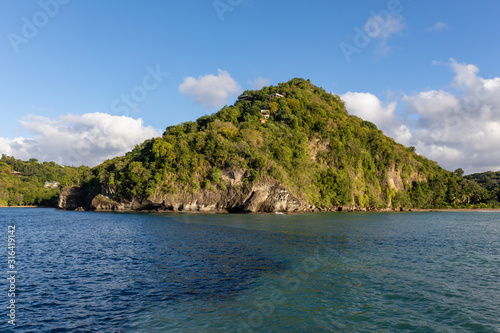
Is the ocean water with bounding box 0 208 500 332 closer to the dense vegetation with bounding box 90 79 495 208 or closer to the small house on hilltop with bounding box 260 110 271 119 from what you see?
the dense vegetation with bounding box 90 79 495 208

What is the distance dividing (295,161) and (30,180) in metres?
152

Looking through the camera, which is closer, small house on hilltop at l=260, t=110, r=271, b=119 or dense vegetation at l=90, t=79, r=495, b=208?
dense vegetation at l=90, t=79, r=495, b=208

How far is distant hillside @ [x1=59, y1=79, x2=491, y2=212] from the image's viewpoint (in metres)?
74.9

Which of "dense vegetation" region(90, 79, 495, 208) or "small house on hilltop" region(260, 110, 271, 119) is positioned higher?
"small house on hilltop" region(260, 110, 271, 119)

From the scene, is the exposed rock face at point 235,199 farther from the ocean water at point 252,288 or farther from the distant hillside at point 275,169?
the ocean water at point 252,288

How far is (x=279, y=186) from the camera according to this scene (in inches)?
2968

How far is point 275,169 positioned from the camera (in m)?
77.6

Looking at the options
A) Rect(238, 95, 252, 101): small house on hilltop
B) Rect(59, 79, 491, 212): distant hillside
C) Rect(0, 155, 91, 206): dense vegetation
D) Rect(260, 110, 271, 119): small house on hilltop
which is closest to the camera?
Rect(59, 79, 491, 212): distant hillside

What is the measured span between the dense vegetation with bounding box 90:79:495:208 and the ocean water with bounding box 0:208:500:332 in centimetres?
4848

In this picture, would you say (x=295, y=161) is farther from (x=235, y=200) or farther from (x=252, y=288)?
(x=252, y=288)

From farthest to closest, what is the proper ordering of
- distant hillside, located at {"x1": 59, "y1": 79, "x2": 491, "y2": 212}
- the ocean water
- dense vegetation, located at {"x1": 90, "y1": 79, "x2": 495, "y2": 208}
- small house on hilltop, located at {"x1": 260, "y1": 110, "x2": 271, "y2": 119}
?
small house on hilltop, located at {"x1": 260, "y1": 110, "x2": 271, "y2": 119}
dense vegetation, located at {"x1": 90, "y1": 79, "x2": 495, "y2": 208}
distant hillside, located at {"x1": 59, "y1": 79, "x2": 491, "y2": 212}
the ocean water

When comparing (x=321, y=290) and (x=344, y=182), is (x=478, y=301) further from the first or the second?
(x=344, y=182)

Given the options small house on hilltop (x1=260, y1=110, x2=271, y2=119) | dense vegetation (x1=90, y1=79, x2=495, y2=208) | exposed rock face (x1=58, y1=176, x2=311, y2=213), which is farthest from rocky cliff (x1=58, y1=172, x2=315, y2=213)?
small house on hilltop (x1=260, y1=110, x2=271, y2=119)

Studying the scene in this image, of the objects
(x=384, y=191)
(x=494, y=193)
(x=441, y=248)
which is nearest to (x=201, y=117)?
(x=384, y=191)
